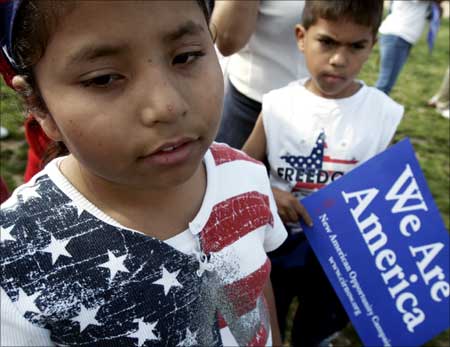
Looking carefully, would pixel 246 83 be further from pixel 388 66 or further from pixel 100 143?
pixel 388 66

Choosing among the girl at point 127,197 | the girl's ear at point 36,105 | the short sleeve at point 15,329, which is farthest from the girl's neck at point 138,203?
the short sleeve at point 15,329

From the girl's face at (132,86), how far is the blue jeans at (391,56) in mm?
3364

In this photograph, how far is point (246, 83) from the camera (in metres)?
1.72

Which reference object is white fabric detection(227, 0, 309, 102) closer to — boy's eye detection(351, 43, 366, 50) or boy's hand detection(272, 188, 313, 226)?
boy's eye detection(351, 43, 366, 50)

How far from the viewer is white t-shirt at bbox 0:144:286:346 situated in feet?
2.27

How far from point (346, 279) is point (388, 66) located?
2838 millimetres

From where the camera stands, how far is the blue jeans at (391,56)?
3619 millimetres

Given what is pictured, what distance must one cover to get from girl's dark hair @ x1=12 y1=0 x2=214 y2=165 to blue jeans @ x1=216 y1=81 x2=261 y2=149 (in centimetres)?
105

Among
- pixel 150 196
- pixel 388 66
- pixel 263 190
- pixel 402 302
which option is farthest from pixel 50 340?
pixel 388 66

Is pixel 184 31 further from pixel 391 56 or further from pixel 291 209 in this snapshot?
pixel 391 56

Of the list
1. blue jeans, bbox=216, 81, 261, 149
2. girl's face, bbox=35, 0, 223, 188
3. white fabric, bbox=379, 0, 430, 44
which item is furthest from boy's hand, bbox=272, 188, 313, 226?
white fabric, bbox=379, 0, 430, 44

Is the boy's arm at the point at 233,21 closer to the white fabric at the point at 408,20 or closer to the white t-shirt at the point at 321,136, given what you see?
the white t-shirt at the point at 321,136

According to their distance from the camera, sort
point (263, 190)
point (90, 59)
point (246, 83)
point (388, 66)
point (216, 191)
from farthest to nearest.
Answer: point (388, 66)
point (246, 83)
point (263, 190)
point (216, 191)
point (90, 59)

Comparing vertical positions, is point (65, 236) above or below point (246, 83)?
below
